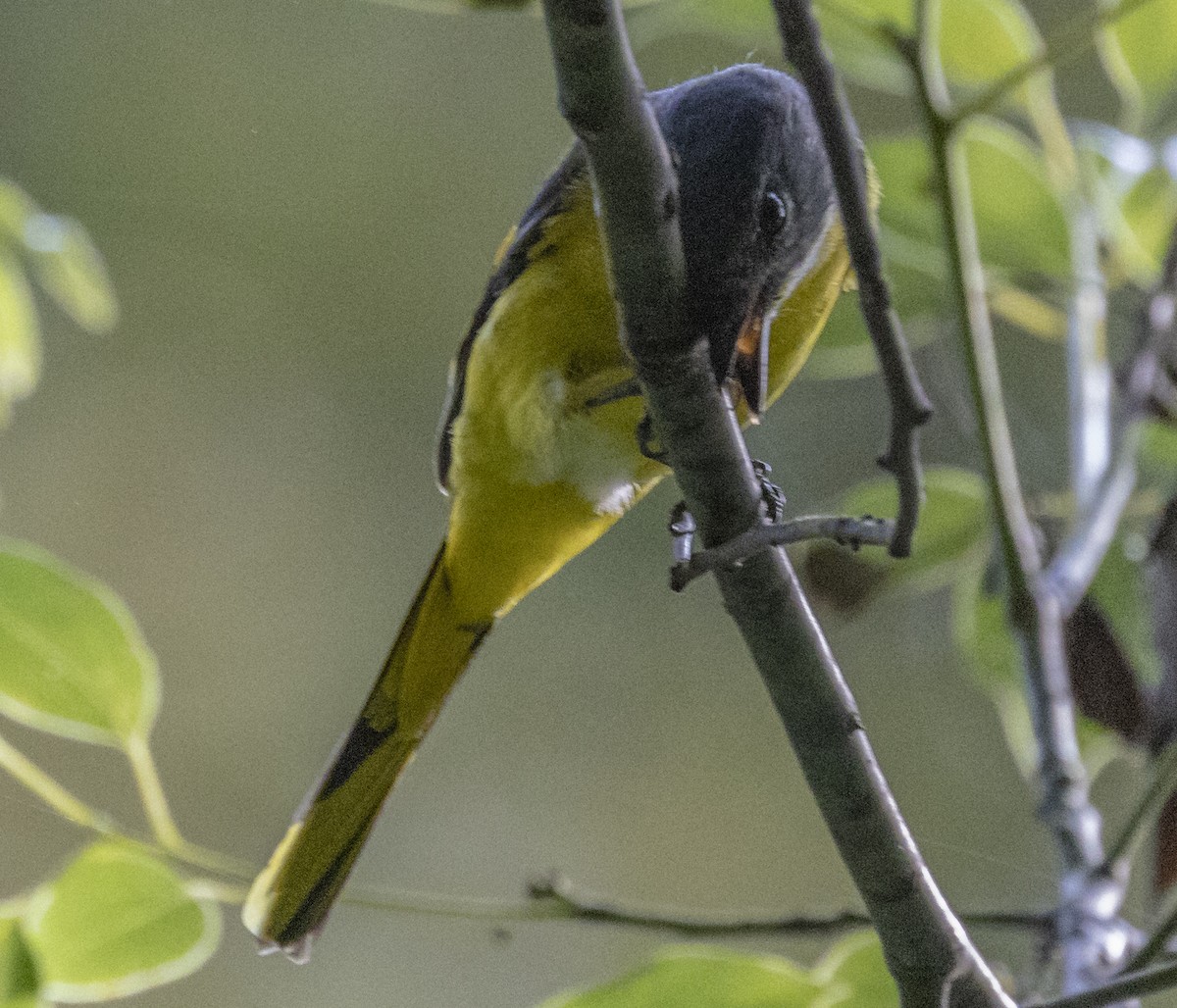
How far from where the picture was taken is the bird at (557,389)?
2.85 feet

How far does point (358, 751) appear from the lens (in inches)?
45.0

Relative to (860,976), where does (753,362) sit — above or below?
above

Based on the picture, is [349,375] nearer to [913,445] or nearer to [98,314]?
[98,314]

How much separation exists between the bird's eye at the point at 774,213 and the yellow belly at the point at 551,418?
0.10m

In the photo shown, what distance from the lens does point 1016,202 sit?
95cm

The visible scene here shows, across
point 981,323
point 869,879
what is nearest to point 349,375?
point 981,323

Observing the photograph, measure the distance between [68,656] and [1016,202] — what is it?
70 centimetres

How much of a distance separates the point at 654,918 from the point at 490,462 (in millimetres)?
534

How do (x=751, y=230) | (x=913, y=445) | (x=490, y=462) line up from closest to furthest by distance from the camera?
(x=913, y=445) < (x=751, y=230) < (x=490, y=462)

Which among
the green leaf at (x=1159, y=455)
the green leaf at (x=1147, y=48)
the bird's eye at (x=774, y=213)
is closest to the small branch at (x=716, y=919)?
the green leaf at (x=1159, y=455)

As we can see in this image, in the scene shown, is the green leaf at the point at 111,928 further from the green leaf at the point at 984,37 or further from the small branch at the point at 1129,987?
the green leaf at the point at 984,37

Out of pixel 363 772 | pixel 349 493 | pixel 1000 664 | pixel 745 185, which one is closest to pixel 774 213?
pixel 745 185

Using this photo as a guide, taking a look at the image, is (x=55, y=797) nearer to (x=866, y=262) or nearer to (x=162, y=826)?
(x=162, y=826)

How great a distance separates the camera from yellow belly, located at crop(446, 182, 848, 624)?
0.99 m
